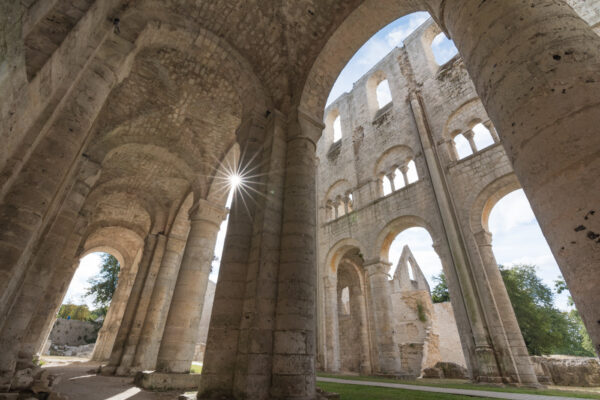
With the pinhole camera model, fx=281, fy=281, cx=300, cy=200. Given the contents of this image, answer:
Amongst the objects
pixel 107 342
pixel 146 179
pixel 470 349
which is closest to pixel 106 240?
pixel 107 342

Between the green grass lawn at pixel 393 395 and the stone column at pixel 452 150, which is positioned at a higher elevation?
the stone column at pixel 452 150

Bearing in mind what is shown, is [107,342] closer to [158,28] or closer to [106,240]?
[106,240]

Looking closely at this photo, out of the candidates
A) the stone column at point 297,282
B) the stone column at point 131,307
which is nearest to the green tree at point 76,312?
the stone column at point 131,307

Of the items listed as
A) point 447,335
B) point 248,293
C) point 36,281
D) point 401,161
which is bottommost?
point 248,293

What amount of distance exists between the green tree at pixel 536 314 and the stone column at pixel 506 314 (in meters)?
12.4

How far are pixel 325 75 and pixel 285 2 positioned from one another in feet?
5.08

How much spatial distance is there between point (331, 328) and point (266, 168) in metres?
11.3

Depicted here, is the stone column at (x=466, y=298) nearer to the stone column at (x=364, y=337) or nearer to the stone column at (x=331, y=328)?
the stone column at (x=331, y=328)

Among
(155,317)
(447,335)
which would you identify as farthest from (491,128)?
(155,317)

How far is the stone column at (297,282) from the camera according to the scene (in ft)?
10.5

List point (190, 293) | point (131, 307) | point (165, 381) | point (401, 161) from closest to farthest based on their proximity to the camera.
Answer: point (165, 381), point (190, 293), point (131, 307), point (401, 161)

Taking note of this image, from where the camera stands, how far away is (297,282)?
3689mm

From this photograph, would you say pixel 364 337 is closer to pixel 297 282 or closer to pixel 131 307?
pixel 131 307

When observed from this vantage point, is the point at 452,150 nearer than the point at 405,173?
Yes
